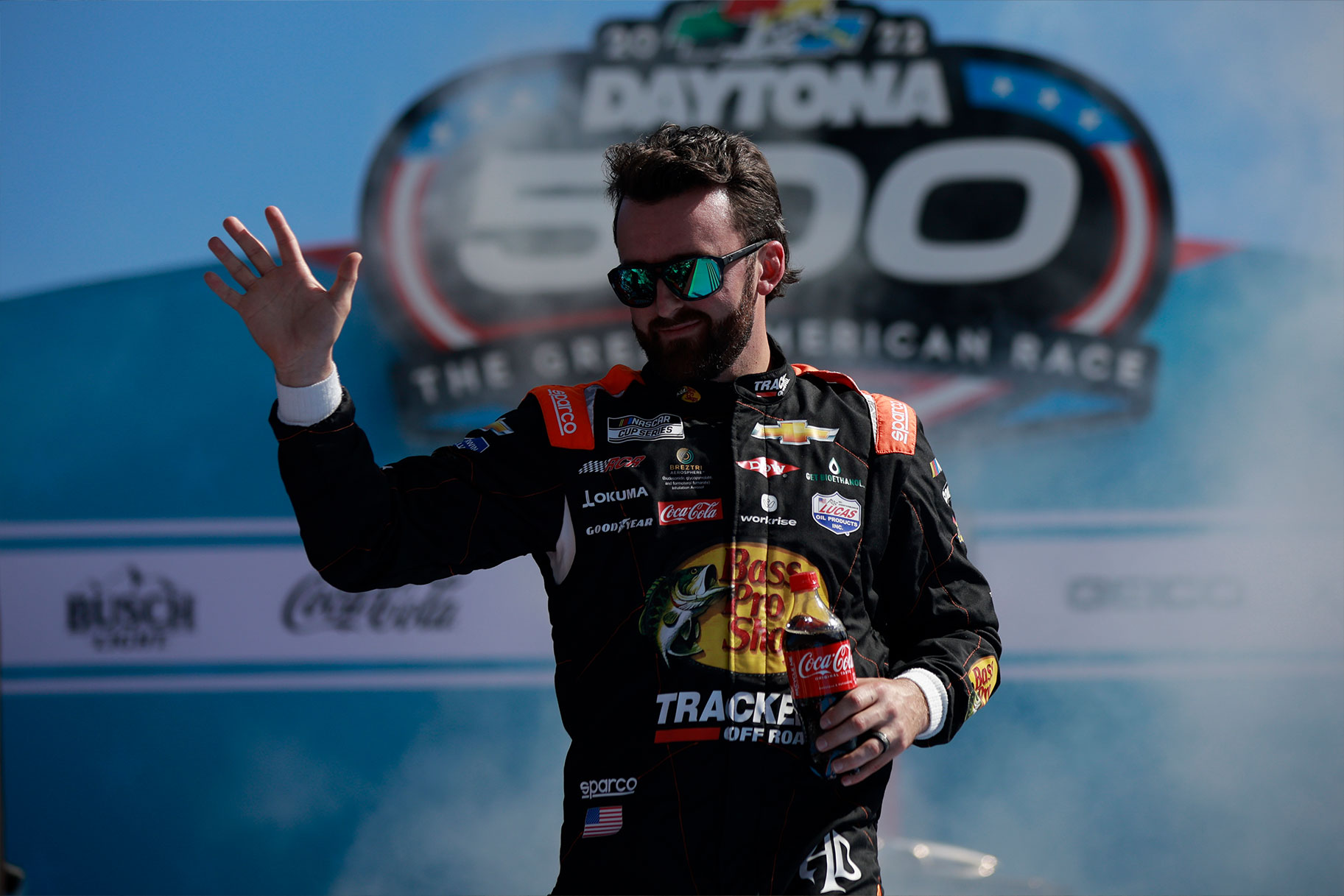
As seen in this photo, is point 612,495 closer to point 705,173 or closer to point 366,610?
point 705,173

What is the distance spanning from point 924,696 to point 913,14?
7.44 feet

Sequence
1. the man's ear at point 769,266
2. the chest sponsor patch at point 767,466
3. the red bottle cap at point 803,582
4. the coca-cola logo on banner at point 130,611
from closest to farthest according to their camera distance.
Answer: the red bottle cap at point 803,582 < the chest sponsor patch at point 767,466 < the man's ear at point 769,266 < the coca-cola logo on banner at point 130,611

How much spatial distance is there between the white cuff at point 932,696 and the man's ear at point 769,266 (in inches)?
26.6

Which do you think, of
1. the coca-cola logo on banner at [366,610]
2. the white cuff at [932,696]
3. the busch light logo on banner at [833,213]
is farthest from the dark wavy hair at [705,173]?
the coca-cola logo on banner at [366,610]

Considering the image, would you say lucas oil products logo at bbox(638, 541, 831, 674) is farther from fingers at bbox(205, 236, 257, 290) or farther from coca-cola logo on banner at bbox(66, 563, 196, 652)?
coca-cola logo on banner at bbox(66, 563, 196, 652)

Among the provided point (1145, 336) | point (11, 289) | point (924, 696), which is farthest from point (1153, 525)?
point (11, 289)

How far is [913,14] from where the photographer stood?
3117 mm

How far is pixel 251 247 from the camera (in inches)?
59.1

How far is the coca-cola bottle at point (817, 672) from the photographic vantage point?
4.78ft

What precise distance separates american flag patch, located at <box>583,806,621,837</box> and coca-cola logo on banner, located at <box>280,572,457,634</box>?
5.46 feet

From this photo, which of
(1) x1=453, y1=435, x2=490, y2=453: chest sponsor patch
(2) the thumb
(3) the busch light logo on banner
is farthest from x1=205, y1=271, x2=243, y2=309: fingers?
(3) the busch light logo on banner

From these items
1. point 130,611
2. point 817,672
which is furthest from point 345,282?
point 130,611

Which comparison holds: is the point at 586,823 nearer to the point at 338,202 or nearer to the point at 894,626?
the point at 894,626

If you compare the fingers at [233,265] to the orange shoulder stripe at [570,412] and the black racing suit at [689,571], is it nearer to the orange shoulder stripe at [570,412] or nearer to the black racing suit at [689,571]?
the black racing suit at [689,571]
